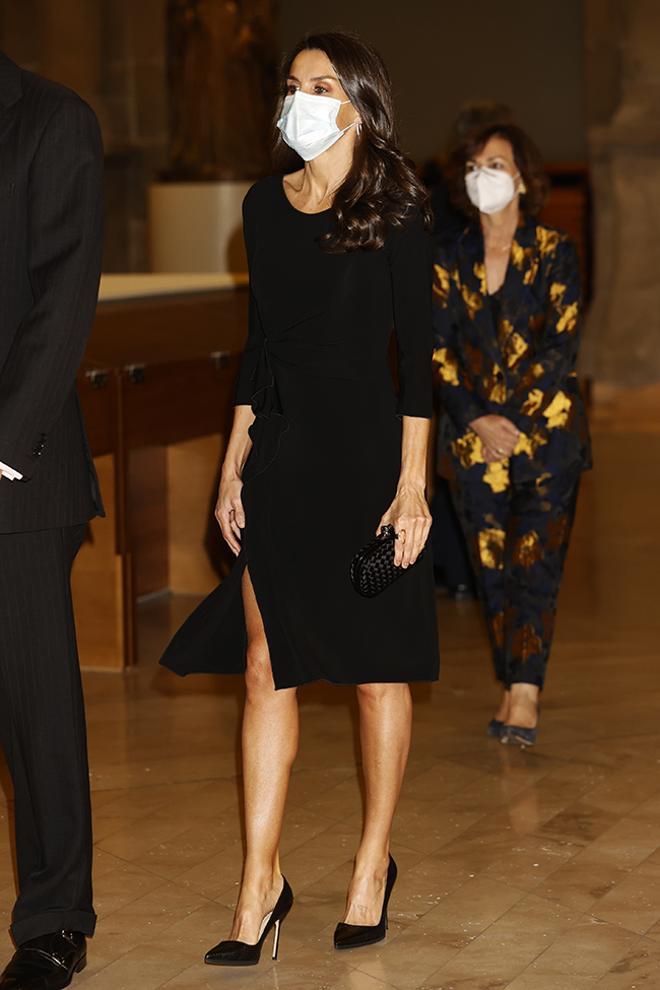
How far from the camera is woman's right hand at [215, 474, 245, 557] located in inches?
132

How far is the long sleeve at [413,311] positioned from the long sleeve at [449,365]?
63.3 inches

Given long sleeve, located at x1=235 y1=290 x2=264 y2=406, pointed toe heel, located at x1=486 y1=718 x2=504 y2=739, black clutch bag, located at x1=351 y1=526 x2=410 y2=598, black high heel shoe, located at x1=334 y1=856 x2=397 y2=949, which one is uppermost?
long sleeve, located at x1=235 y1=290 x2=264 y2=406

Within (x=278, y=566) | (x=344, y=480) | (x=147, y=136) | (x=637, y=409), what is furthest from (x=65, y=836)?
(x=147, y=136)

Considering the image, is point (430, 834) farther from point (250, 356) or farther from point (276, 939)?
point (250, 356)

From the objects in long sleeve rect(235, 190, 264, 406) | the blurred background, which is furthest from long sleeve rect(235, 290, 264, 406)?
the blurred background

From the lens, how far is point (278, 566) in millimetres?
3195

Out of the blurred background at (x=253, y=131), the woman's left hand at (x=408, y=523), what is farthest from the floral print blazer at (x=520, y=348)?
the blurred background at (x=253, y=131)

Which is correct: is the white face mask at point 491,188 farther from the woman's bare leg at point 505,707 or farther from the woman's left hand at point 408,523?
the woman's left hand at point 408,523

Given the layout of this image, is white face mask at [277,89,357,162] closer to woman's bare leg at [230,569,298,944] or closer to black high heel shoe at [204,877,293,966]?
woman's bare leg at [230,569,298,944]

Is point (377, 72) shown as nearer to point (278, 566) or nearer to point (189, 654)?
point (278, 566)

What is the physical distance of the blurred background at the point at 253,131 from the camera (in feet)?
22.2

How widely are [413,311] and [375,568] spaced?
0.47 metres

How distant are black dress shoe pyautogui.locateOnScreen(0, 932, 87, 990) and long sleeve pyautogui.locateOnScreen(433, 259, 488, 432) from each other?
6.92 ft

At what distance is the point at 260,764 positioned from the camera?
127 inches
